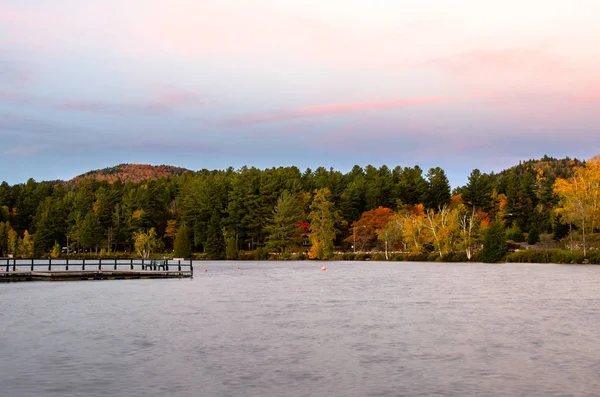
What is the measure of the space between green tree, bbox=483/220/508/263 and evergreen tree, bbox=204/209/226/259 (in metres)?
62.0

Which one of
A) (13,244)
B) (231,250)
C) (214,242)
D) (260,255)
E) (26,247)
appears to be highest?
(13,244)

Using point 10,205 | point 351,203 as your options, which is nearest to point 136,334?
point 351,203

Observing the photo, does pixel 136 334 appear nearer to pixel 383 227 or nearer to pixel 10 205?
pixel 383 227

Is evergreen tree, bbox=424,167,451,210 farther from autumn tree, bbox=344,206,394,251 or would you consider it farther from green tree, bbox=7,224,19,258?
green tree, bbox=7,224,19,258

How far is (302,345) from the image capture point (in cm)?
2233

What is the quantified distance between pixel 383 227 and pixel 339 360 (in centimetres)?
10777

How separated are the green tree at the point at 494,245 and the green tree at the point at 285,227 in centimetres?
4948

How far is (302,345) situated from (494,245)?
249 ft

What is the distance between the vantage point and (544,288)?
4544 centimetres

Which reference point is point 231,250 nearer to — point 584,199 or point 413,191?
point 413,191

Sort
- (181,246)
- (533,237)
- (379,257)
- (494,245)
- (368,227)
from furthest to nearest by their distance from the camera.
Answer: (368,227) → (181,246) → (379,257) → (533,237) → (494,245)

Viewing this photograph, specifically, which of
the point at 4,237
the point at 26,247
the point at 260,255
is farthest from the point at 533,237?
the point at 4,237

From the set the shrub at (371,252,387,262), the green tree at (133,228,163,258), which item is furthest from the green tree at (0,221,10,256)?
the shrub at (371,252,387,262)

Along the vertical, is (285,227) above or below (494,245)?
above
